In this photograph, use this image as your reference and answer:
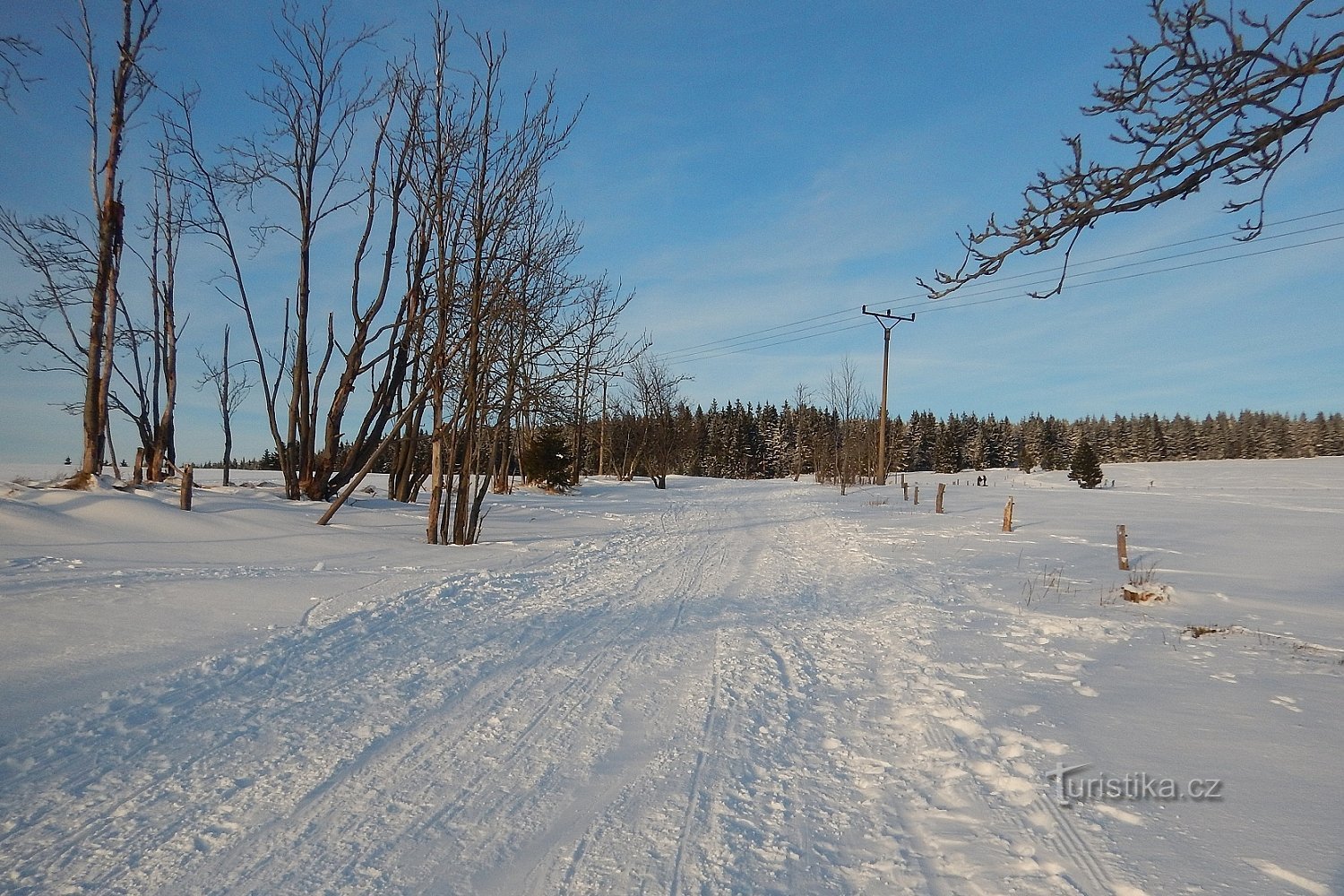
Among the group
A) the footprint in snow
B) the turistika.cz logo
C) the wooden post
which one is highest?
the wooden post

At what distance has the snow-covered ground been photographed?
2859 mm

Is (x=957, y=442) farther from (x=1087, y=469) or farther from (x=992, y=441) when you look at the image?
(x=1087, y=469)

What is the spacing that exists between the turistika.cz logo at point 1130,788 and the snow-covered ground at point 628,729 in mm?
27

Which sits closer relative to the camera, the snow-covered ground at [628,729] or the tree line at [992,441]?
the snow-covered ground at [628,729]

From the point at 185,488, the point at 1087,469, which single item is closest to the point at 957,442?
the point at 1087,469

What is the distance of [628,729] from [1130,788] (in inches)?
111

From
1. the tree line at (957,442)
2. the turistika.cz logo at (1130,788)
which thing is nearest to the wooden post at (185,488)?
the turistika.cz logo at (1130,788)

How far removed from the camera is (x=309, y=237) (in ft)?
53.5

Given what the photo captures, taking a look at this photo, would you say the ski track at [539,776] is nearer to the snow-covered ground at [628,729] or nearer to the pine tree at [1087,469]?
the snow-covered ground at [628,729]

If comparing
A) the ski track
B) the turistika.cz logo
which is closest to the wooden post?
the ski track

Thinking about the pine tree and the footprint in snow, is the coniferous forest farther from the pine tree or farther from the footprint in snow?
the footprint in snow

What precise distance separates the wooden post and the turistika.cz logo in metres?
13.0

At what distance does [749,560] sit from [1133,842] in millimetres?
9063

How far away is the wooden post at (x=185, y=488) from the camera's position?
37.8 ft
